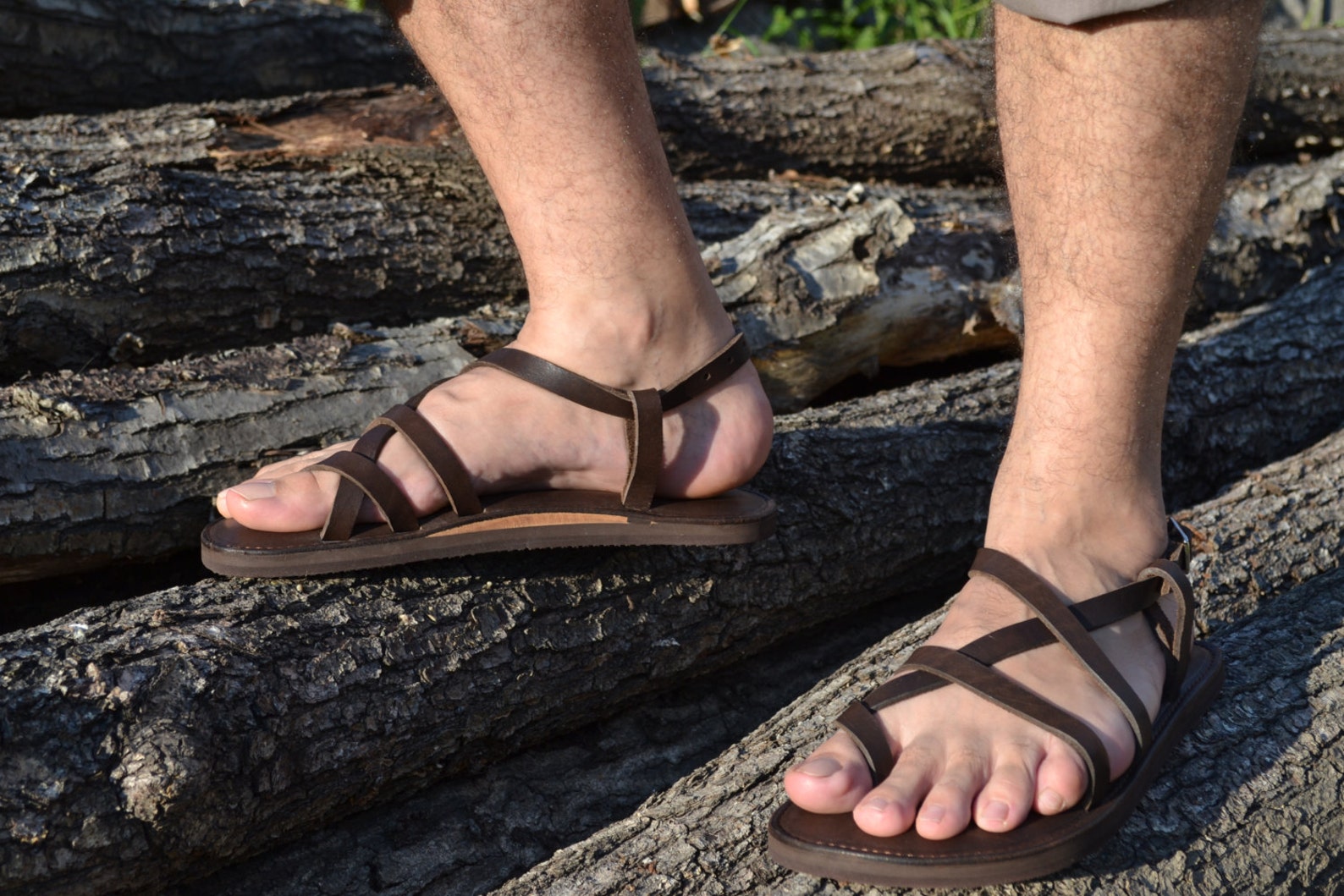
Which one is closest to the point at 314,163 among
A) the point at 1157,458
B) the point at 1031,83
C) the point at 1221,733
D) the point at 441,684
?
the point at 441,684

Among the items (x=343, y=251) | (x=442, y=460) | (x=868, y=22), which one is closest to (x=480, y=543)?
(x=442, y=460)

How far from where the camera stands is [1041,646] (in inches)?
62.6

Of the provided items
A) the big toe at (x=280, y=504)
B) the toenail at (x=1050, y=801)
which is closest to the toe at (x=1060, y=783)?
the toenail at (x=1050, y=801)

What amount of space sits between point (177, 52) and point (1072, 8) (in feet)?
9.75

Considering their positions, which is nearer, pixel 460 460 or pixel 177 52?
pixel 460 460

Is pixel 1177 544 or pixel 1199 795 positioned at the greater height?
pixel 1177 544

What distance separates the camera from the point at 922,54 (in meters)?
4.12

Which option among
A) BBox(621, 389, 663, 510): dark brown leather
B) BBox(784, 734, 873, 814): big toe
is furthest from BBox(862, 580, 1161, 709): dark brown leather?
BBox(621, 389, 663, 510): dark brown leather

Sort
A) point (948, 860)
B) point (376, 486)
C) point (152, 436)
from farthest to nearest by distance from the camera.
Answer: point (152, 436) → point (376, 486) → point (948, 860)

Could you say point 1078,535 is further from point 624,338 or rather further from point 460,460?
point 460,460

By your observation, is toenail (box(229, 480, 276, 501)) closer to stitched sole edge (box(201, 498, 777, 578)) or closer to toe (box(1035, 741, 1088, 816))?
stitched sole edge (box(201, 498, 777, 578))

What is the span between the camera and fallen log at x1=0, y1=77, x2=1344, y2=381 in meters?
2.41

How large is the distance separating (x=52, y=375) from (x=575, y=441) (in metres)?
1.13

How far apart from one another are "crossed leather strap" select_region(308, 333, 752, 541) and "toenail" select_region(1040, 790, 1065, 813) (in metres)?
0.75
